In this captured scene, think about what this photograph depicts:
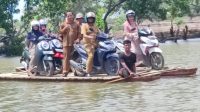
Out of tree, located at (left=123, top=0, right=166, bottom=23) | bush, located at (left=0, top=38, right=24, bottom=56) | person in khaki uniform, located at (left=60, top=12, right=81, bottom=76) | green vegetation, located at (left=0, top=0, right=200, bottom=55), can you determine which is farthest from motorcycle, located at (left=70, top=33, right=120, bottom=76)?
tree, located at (left=123, top=0, right=166, bottom=23)

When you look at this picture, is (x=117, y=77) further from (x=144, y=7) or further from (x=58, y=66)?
(x=144, y=7)

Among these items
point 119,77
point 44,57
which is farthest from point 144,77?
point 44,57

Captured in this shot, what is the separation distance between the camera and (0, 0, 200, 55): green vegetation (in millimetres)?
32062

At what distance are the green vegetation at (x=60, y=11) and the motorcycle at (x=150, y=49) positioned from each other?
57.8 ft

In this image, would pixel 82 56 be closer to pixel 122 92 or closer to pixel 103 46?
pixel 103 46

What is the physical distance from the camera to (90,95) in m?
11.0

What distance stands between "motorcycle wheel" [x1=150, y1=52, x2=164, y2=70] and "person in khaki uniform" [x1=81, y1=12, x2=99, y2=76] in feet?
5.22

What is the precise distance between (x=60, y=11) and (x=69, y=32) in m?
21.2

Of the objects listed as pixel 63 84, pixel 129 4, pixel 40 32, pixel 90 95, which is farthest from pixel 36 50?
pixel 129 4

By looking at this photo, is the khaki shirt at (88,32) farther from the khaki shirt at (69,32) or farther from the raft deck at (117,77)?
the raft deck at (117,77)

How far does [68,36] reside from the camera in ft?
45.1

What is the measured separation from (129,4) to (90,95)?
32.1m

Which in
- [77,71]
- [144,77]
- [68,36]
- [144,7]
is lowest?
[144,77]

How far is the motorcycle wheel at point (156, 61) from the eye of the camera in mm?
14055
